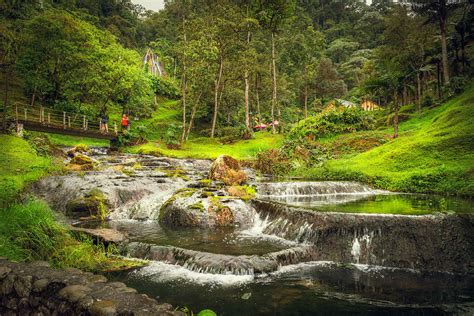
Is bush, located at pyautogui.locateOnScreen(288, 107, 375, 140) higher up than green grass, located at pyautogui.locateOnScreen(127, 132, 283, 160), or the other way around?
bush, located at pyautogui.locateOnScreen(288, 107, 375, 140)

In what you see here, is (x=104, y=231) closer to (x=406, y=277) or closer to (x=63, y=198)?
(x=63, y=198)

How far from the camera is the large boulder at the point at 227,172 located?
1645cm

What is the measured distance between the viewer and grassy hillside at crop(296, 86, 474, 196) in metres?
14.5

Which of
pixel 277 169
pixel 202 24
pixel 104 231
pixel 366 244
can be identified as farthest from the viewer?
pixel 202 24

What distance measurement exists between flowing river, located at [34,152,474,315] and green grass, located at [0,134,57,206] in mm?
1085

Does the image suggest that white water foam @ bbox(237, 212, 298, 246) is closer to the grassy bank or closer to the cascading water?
the cascading water

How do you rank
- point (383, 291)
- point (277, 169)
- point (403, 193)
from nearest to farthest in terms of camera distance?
point (383, 291), point (403, 193), point (277, 169)

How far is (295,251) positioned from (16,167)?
45.9 feet

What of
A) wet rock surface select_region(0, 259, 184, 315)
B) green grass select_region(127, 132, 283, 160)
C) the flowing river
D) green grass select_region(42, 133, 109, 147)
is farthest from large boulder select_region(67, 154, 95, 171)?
green grass select_region(42, 133, 109, 147)

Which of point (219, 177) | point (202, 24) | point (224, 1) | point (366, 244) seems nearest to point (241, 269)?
point (366, 244)

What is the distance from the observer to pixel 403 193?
1493cm

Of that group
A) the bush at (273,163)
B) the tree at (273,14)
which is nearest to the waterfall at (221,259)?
the bush at (273,163)

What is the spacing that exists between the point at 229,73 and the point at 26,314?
32.5 m

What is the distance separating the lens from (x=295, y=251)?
8.70m
